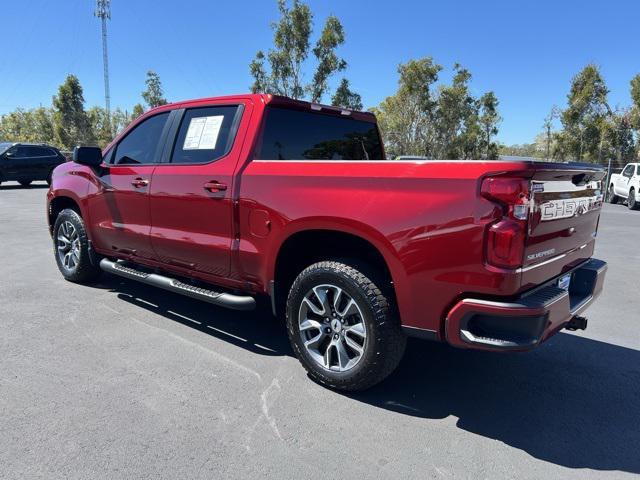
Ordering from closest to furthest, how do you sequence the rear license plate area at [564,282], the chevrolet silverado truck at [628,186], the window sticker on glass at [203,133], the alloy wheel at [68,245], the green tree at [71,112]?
the rear license plate area at [564,282], the window sticker on glass at [203,133], the alloy wheel at [68,245], the chevrolet silverado truck at [628,186], the green tree at [71,112]

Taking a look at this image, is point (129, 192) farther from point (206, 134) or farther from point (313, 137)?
point (313, 137)

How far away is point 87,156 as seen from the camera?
4.86 meters

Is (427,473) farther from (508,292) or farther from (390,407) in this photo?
(508,292)

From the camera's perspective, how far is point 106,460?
96.7 inches

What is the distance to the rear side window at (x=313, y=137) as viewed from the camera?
3.78 meters

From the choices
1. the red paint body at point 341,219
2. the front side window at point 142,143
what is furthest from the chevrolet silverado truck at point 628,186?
the front side window at point 142,143

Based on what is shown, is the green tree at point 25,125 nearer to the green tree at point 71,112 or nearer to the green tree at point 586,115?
the green tree at point 71,112

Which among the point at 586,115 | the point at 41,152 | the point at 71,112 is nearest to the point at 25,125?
the point at 71,112

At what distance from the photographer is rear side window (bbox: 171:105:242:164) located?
12.6 feet

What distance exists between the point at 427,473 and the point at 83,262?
4.50 m

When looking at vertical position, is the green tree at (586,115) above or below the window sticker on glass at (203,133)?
above

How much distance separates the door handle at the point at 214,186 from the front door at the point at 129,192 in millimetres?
841

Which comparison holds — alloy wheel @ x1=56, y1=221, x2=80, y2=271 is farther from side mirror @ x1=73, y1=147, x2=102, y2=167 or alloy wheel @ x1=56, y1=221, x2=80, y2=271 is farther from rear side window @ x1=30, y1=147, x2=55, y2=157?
rear side window @ x1=30, y1=147, x2=55, y2=157

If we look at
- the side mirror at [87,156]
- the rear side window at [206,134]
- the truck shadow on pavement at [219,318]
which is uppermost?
the rear side window at [206,134]
